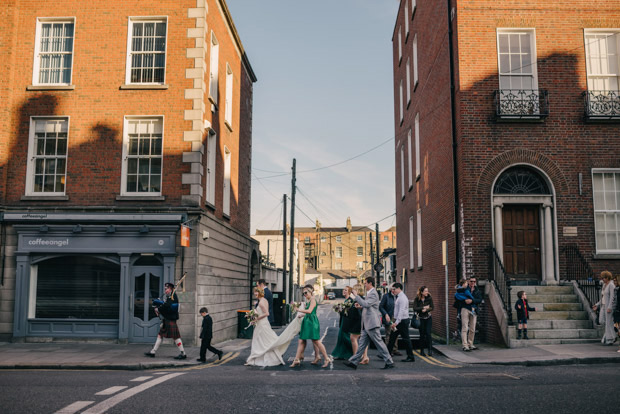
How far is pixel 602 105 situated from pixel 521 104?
8.26 ft

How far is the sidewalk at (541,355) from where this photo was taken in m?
12.1

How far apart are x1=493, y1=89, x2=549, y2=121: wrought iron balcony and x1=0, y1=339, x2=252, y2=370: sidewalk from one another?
10765 millimetres

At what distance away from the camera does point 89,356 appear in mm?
13938

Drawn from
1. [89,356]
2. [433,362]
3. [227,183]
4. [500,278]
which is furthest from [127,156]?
[500,278]

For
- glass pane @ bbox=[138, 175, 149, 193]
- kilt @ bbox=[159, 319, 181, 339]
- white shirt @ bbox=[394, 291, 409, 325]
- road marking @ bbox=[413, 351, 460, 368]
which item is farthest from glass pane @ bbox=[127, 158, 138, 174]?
road marking @ bbox=[413, 351, 460, 368]

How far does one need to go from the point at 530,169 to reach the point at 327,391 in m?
11.4

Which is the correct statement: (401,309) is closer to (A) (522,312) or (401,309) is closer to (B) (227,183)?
(A) (522,312)

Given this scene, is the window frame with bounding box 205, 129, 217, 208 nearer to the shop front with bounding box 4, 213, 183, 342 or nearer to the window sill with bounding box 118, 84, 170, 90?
the window sill with bounding box 118, 84, 170, 90

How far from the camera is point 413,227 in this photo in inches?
1016

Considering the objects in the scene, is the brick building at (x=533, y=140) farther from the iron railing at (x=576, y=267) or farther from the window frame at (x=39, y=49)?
the window frame at (x=39, y=49)

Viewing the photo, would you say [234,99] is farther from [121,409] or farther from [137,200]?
[121,409]

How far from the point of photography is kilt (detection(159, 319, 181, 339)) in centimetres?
1418

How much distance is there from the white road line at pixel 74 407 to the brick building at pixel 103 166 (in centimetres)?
871

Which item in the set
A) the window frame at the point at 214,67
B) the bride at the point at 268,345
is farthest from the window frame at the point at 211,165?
the bride at the point at 268,345
